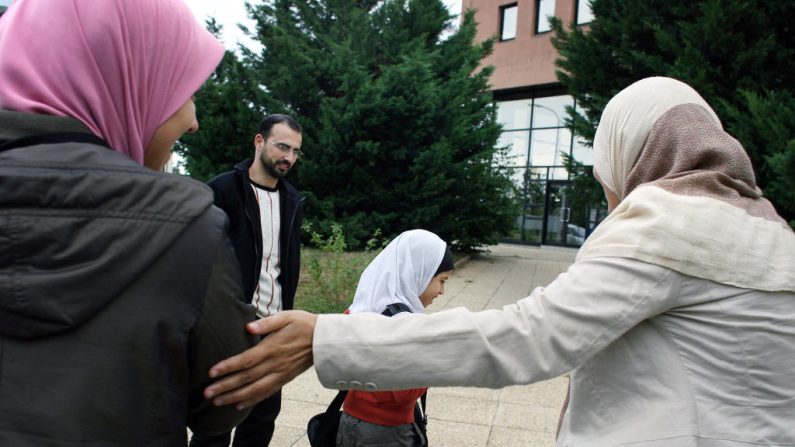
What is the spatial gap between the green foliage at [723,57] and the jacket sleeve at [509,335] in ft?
18.9

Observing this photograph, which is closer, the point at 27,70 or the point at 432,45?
the point at 27,70

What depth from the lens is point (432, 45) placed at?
13.3 m

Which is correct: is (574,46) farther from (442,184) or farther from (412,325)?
(412,325)

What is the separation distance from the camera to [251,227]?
3.25 m

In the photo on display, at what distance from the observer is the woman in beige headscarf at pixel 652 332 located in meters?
1.25

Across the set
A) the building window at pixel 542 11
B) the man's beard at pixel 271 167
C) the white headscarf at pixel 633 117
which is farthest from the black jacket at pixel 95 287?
the building window at pixel 542 11

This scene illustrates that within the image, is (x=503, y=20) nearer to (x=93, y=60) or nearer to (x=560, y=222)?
(x=560, y=222)

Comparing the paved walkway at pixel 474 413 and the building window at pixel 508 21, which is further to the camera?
the building window at pixel 508 21

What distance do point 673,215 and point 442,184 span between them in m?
9.53

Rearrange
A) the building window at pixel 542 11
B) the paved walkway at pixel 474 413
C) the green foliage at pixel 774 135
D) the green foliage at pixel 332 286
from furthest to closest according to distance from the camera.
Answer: the building window at pixel 542 11
the green foliage at pixel 332 286
the green foliage at pixel 774 135
the paved walkway at pixel 474 413

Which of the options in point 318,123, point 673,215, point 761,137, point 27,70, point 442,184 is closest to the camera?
point 27,70

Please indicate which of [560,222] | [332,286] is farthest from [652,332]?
[560,222]

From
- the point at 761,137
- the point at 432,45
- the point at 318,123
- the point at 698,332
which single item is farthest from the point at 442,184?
the point at 698,332

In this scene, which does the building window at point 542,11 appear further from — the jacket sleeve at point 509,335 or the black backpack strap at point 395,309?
the jacket sleeve at point 509,335
